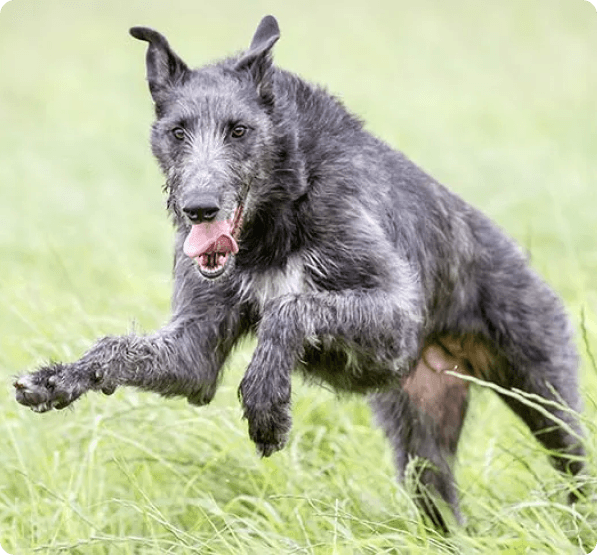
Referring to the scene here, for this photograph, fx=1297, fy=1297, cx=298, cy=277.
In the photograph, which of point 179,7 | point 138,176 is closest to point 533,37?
point 179,7

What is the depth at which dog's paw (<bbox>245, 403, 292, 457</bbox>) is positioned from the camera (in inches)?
202

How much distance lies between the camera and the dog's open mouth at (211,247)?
5.28 m

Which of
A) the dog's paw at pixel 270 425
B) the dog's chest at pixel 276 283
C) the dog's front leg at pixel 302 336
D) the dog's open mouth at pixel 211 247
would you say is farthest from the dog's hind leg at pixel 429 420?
the dog's open mouth at pixel 211 247

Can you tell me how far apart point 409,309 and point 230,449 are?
1.29 meters

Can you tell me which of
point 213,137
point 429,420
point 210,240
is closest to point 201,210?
point 210,240

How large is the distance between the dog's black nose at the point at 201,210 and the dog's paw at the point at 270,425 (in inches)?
30.6

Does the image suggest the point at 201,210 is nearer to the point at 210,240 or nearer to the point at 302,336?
the point at 210,240

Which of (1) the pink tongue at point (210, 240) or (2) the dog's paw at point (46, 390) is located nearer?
(2) the dog's paw at point (46, 390)

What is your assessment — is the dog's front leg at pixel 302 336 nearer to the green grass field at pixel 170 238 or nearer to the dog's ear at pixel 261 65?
the green grass field at pixel 170 238

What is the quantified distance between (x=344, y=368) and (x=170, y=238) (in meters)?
6.29

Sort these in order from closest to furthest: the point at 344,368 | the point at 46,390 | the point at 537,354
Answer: the point at 46,390, the point at 344,368, the point at 537,354

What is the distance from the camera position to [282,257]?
5727 mm

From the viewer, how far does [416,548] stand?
5.00m

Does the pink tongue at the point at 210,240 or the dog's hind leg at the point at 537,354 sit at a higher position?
the dog's hind leg at the point at 537,354
